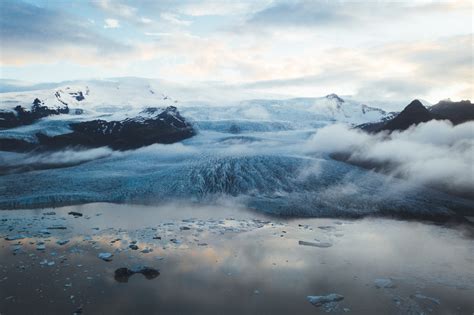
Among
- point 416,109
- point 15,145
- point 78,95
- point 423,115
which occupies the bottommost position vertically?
point 15,145

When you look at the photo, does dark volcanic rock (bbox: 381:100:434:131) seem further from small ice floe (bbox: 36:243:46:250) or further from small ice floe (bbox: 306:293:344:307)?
small ice floe (bbox: 36:243:46:250)

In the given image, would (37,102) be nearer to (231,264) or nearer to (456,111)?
(456,111)

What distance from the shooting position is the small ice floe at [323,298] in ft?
45.3

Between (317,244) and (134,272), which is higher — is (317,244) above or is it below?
below

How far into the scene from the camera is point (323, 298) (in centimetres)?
1402

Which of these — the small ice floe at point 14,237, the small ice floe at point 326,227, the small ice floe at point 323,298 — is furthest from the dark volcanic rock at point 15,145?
the small ice floe at point 323,298

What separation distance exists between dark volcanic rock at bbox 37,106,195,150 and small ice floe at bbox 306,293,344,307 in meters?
44.3

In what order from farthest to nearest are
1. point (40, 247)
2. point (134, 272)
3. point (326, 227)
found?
point (326, 227) → point (40, 247) → point (134, 272)

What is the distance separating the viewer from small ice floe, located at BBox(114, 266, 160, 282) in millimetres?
15641

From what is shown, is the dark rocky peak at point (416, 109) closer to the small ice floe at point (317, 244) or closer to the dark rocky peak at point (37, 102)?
the small ice floe at point (317, 244)

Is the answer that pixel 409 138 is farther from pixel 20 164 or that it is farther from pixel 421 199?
pixel 20 164

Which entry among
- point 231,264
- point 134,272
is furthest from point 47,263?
point 231,264

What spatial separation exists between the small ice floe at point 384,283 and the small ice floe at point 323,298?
78.1 inches

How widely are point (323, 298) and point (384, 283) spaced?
2.91 metres
